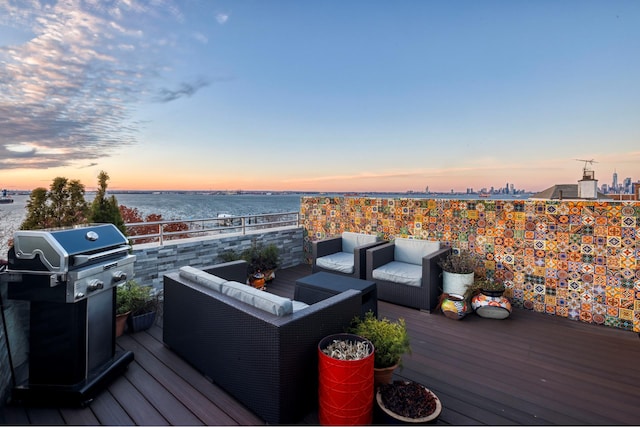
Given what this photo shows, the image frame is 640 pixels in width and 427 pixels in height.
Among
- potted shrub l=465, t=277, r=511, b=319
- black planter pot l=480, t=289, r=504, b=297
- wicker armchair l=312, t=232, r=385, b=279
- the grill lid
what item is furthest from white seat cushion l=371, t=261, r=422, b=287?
the grill lid

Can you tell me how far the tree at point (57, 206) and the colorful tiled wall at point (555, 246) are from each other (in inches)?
181

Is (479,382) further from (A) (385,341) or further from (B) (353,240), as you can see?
(B) (353,240)

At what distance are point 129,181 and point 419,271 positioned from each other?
6875mm

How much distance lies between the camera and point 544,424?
6.18 ft

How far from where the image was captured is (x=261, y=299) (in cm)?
204

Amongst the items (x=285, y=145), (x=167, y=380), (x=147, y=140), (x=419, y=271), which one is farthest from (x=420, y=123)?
(x=167, y=380)

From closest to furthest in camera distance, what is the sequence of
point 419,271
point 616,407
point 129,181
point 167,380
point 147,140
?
point 616,407 → point 167,380 → point 419,271 → point 147,140 → point 129,181

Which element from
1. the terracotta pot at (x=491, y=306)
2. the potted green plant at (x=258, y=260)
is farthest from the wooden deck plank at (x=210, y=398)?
the terracotta pot at (x=491, y=306)

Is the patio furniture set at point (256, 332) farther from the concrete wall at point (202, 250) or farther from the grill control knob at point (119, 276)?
the concrete wall at point (202, 250)

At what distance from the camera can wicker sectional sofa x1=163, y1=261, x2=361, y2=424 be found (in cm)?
182

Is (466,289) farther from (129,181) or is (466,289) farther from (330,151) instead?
(129,181)

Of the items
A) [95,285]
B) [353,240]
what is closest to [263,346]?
[95,285]

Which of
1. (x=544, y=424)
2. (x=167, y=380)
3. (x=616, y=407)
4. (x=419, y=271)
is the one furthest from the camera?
(x=419, y=271)

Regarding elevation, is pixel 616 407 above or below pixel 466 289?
below
